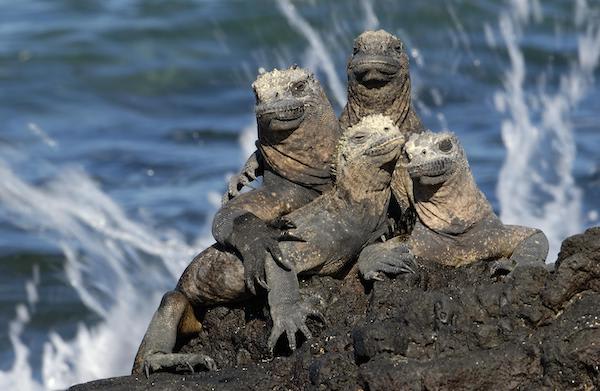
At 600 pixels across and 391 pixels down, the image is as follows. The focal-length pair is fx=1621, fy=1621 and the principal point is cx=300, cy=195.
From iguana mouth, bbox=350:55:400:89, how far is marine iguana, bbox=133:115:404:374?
2.25 feet

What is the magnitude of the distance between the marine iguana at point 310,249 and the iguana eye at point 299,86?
0.48 m

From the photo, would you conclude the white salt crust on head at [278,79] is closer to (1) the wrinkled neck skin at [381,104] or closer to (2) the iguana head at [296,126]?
(2) the iguana head at [296,126]

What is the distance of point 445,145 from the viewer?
905 centimetres

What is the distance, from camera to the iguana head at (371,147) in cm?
895

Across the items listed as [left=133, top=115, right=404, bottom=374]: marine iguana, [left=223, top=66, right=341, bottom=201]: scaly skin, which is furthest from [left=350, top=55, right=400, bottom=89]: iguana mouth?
[left=133, top=115, right=404, bottom=374]: marine iguana

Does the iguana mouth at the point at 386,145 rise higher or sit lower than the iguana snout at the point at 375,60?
lower

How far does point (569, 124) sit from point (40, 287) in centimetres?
863

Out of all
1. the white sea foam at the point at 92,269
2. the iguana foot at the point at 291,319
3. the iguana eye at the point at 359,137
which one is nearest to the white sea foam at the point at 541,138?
the white sea foam at the point at 92,269

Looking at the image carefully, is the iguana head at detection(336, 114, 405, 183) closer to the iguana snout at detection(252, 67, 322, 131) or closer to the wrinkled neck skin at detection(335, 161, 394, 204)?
the wrinkled neck skin at detection(335, 161, 394, 204)

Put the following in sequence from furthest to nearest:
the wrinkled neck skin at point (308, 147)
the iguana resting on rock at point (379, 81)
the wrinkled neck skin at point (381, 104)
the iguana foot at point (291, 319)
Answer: the wrinkled neck skin at point (381, 104)
the iguana resting on rock at point (379, 81)
the wrinkled neck skin at point (308, 147)
the iguana foot at point (291, 319)

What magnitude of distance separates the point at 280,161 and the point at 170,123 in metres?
15.5

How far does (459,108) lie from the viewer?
81.1 ft

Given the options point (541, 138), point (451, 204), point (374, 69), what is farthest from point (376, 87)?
point (541, 138)

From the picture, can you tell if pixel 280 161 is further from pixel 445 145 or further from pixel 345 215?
pixel 445 145
